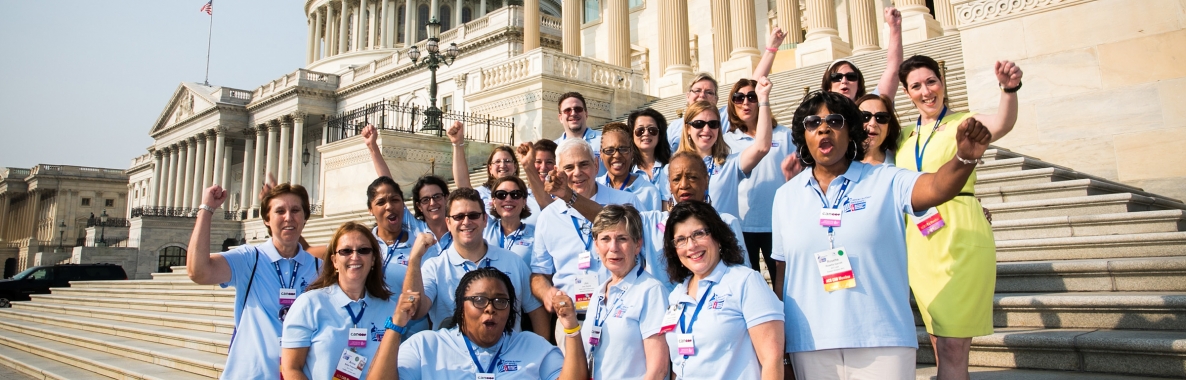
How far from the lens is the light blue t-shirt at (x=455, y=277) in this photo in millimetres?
4586

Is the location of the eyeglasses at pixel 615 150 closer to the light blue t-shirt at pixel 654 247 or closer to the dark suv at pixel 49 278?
the light blue t-shirt at pixel 654 247

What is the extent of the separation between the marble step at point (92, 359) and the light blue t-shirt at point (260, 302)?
4109mm

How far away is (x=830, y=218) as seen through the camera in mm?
3113

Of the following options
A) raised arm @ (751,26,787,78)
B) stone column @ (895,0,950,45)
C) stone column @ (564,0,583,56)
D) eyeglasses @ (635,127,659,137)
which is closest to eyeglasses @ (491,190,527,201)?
eyeglasses @ (635,127,659,137)

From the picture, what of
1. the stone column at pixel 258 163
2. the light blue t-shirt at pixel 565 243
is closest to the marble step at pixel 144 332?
the light blue t-shirt at pixel 565 243

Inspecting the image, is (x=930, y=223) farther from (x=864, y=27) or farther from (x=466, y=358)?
(x=864, y=27)

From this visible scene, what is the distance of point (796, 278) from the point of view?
3.22 metres

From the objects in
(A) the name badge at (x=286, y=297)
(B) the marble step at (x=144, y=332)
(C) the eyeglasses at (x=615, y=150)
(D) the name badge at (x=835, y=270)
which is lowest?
A: (B) the marble step at (x=144, y=332)

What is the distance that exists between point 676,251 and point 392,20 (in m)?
74.3

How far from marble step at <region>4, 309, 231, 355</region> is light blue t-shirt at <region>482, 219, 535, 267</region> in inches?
200

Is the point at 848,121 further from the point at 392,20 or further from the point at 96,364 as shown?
the point at 392,20

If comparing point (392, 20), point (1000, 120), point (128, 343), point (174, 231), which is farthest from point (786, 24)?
point (392, 20)

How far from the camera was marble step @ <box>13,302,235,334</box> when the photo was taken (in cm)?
1019

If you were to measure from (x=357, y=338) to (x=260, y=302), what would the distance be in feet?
2.62
